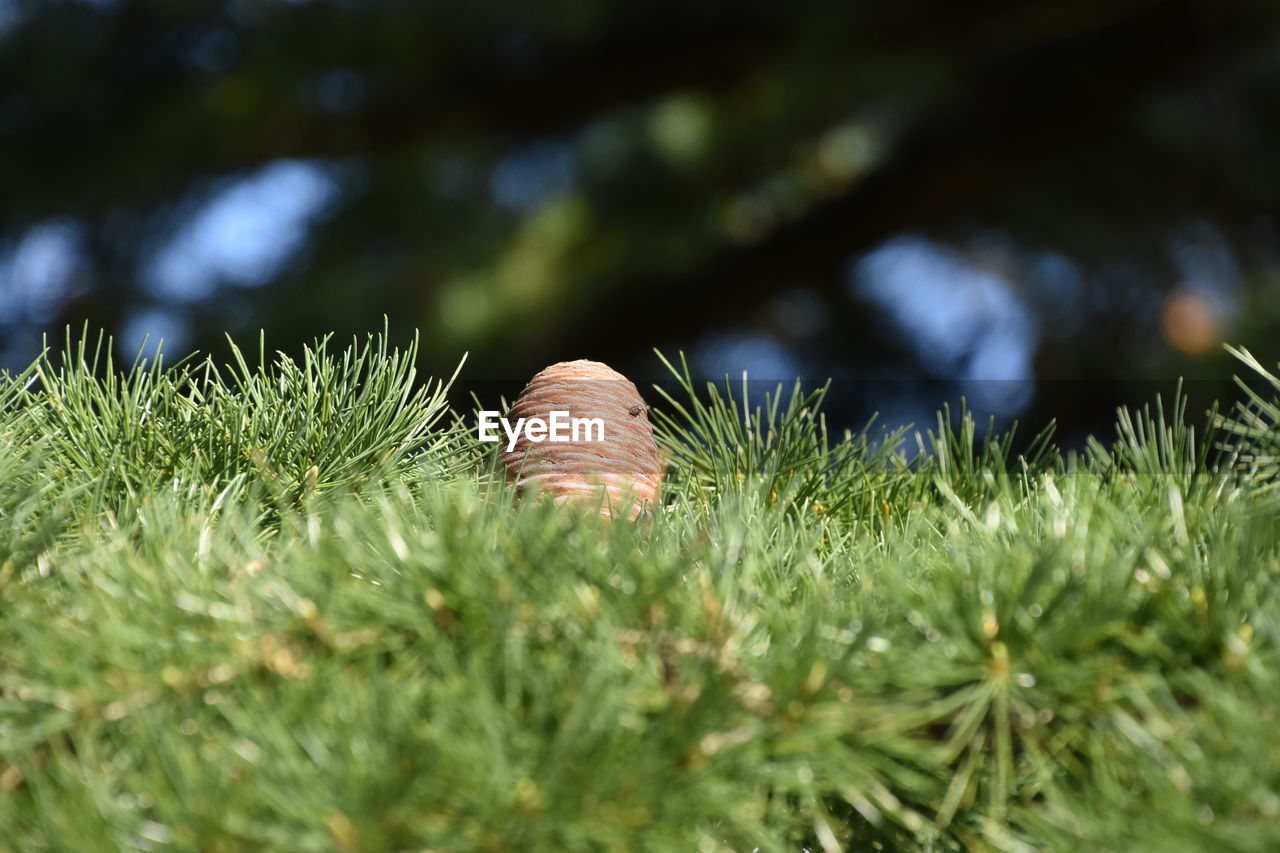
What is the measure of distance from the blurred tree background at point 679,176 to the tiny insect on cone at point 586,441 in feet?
3.61

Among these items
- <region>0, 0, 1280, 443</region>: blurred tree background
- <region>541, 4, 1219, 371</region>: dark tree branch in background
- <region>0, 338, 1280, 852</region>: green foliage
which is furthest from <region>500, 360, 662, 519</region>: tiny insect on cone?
<region>541, 4, 1219, 371</region>: dark tree branch in background

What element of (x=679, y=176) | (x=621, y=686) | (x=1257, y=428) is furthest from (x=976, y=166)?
(x=621, y=686)

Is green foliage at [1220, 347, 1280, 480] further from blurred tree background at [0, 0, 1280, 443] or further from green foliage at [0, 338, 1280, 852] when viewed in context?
blurred tree background at [0, 0, 1280, 443]

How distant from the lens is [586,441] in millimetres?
278

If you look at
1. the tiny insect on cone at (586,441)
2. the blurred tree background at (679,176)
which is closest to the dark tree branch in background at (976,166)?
the blurred tree background at (679,176)

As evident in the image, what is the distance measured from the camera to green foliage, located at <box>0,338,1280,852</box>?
159mm

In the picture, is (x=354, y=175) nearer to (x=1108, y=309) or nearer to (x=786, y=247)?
(x=786, y=247)

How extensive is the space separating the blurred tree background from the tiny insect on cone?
1099mm

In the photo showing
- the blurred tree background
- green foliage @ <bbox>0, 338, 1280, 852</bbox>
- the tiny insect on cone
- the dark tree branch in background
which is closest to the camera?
green foliage @ <bbox>0, 338, 1280, 852</bbox>

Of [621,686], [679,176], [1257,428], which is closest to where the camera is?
[621,686]

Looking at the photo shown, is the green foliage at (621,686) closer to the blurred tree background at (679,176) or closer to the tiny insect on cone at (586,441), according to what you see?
the tiny insect on cone at (586,441)

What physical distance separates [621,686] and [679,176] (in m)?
1.50

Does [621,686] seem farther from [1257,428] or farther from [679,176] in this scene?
[679,176]

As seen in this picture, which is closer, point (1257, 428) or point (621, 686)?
point (621, 686)
